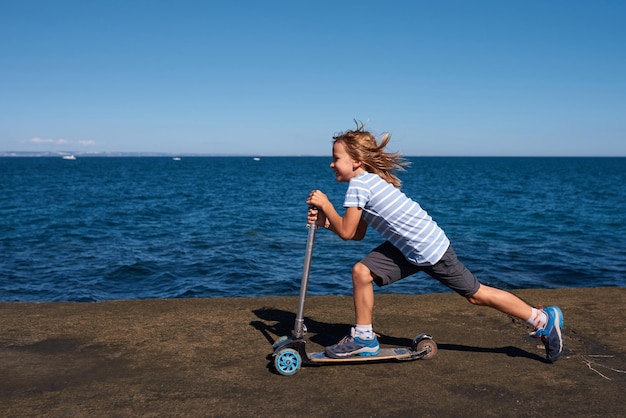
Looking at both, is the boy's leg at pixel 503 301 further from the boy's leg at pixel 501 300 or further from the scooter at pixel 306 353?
the scooter at pixel 306 353

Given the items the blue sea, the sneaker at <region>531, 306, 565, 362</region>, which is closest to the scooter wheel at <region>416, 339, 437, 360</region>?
the sneaker at <region>531, 306, 565, 362</region>

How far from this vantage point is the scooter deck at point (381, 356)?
4265mm

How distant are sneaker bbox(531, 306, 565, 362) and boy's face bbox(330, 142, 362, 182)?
1.92 m

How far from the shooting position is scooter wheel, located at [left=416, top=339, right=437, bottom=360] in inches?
175

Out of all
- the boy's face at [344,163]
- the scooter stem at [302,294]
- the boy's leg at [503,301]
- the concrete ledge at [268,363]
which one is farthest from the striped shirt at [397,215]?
the concrete ledge at [268,363]

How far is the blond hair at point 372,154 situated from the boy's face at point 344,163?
3cm

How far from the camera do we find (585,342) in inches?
192

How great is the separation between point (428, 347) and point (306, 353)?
3.32ft

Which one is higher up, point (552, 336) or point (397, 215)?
point (397, 215)

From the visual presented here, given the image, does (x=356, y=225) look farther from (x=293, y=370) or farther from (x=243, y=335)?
(x=243, y=335)

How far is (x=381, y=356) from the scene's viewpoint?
4344 millimetres

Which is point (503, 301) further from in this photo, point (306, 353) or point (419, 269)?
point (306, 353)

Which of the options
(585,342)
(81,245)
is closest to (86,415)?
(585,342)

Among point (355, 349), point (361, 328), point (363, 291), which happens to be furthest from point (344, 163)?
point (355, 349)
